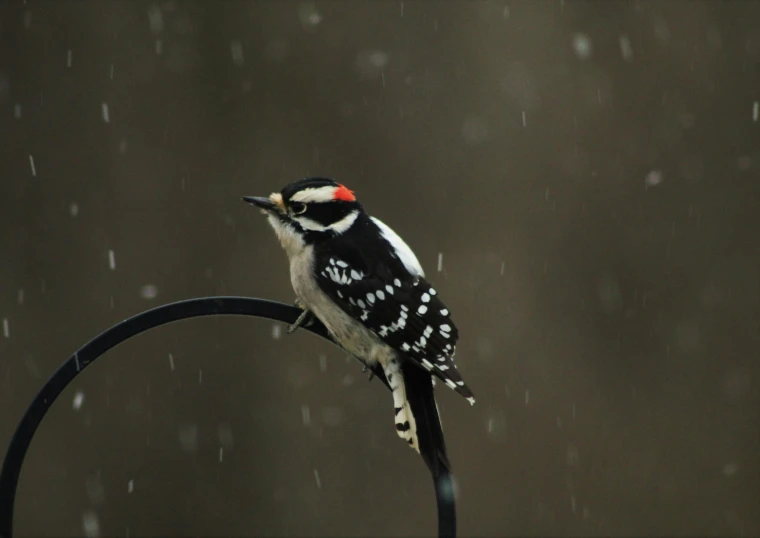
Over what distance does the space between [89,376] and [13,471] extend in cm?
266

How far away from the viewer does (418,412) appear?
215cm

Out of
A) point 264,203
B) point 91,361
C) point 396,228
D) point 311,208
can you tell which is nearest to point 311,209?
point 311,208

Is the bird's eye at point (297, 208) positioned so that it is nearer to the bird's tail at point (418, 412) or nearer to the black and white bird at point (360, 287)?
the black and white bird at point (360, 287)

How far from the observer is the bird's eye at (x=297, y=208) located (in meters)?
2.43

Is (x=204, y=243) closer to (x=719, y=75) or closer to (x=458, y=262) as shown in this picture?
(x=458, y=262)

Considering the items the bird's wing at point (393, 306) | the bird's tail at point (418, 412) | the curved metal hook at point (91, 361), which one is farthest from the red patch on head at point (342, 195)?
the curved metal hook at point (91, 361)

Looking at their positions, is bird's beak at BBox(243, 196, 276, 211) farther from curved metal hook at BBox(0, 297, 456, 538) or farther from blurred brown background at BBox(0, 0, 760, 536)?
blurred brown background at BBox(0, 0, 760, 536)

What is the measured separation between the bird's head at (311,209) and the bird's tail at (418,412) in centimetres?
43

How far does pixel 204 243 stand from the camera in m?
4.29

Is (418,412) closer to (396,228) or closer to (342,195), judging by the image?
(342,195)

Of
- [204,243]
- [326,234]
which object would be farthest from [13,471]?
[204,243]

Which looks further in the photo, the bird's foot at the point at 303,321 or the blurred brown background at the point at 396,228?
the blurred brown background at the point at 396,228

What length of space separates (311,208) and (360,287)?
0.25 metres

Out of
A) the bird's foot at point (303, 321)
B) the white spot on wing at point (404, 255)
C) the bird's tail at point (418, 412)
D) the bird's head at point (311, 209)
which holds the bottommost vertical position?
the bird's tail at point (418, 412)
